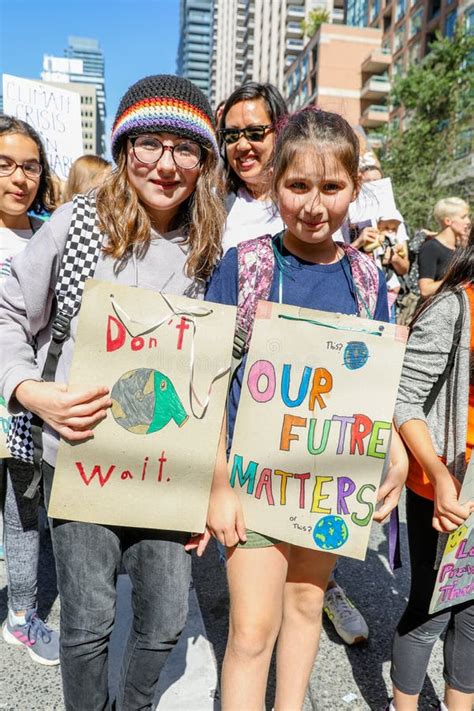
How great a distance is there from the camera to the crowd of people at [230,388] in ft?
4.81

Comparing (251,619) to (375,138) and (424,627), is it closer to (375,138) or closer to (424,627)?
(424,627)

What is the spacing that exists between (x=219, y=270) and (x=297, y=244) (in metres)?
0.23

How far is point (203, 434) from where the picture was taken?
1382 mm

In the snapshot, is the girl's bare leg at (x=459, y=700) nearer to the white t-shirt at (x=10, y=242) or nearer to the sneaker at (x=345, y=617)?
the sneaker at (x=345, y=617)

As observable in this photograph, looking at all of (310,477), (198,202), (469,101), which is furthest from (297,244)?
(469,101)

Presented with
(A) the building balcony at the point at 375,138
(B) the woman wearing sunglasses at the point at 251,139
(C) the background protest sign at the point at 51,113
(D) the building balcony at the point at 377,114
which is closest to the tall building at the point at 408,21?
(D) the building balcony at the point at 377,114

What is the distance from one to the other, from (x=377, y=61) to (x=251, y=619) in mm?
49114

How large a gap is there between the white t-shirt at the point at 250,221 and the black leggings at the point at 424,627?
3.39 feet

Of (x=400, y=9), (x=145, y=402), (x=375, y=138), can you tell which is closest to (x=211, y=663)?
(x=145, y=402)

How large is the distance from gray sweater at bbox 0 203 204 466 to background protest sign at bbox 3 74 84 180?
8.82ft

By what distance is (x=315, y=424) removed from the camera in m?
1.41

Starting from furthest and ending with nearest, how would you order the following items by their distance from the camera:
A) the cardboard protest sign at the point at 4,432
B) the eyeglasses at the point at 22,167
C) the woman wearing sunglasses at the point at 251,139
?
1. the eyeglasses at the point at 22,167
2. the woman wearing sunglasses at the point at 251,139
3. the cardboard protest sign at the point at 4,432

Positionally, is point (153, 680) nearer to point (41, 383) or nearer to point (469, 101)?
point (41, 383)

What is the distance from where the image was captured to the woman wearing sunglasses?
2.23 metres
